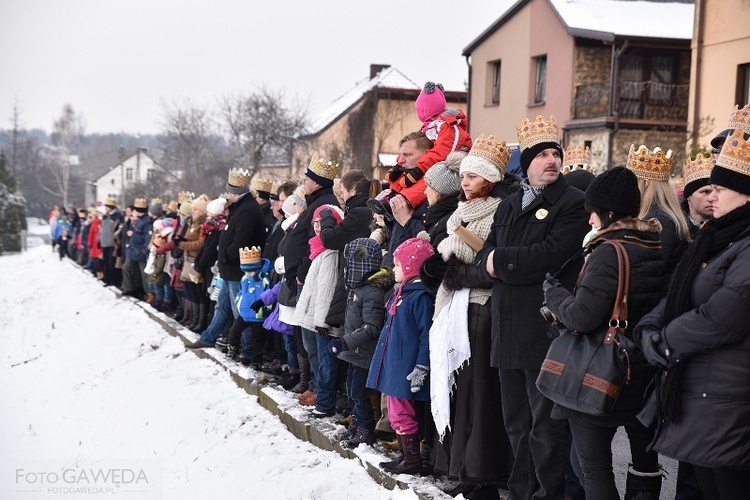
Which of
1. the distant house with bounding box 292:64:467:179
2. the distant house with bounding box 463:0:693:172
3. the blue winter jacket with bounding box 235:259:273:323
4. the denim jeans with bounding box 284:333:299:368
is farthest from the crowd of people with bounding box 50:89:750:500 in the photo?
the distant house with bounding box 292:64:467:179

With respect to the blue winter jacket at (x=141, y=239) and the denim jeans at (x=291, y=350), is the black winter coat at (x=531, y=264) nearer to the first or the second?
the denim jeans at (x=291, y=350)

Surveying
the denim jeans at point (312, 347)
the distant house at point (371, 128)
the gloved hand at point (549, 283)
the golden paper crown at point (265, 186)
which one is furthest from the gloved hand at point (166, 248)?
the distant house at point (371, 128)

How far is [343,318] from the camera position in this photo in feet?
22.6

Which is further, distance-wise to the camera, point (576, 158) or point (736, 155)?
point (576, 158)

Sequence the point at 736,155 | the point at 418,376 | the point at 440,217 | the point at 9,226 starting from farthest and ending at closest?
the point at 9,226, the point at 440,217, the point at 418,376, the point at 736,155

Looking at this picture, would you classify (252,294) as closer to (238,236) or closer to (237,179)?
(238,236)

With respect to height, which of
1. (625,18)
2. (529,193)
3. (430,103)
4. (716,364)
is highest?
(625,18)

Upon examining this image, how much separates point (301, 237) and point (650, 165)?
13.2ft

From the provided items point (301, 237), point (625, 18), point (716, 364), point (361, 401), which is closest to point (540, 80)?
point (625, 18)

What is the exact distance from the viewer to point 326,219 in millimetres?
7395

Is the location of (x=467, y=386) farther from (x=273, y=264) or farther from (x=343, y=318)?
(x=273, y=264)

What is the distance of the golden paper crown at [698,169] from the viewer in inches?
201

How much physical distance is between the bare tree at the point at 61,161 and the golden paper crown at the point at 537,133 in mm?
83235

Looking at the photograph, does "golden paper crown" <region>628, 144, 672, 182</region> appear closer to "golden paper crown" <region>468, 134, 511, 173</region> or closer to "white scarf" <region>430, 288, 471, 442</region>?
"golden paper crown" <region>468, 134, 511, 173</region>
